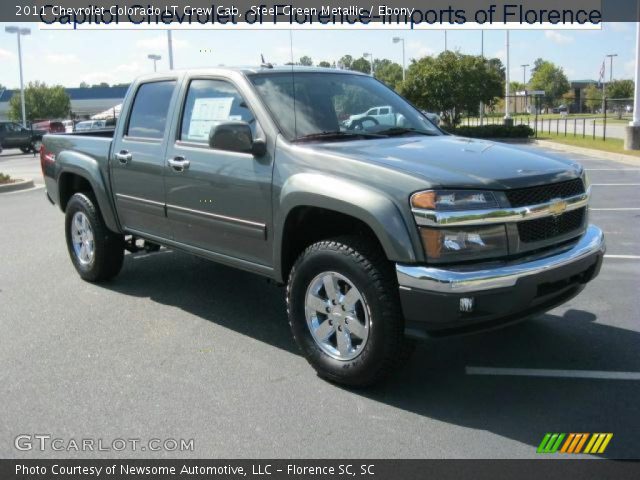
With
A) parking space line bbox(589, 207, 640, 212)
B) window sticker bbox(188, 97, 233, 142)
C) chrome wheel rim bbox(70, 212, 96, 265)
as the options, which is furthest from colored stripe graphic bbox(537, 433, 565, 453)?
parking space line bbox(589, 207, 640, 212)

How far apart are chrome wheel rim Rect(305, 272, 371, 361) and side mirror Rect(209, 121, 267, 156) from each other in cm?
98

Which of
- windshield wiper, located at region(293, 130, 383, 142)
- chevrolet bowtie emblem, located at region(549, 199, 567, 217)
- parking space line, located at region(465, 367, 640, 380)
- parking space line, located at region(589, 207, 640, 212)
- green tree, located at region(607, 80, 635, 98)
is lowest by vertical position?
parking space line, located at region(465, 367, 640, 380)

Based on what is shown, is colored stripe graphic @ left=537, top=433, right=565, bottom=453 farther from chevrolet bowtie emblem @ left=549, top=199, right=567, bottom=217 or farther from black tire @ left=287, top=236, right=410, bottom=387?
chevrolet bowtie emblem @ left=549, top=199, right=567, bottom=217

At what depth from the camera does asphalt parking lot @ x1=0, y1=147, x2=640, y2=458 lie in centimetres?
Answer: 356

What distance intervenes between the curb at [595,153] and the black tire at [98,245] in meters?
14.6

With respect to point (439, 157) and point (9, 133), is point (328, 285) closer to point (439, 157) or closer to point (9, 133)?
point (439, 157)

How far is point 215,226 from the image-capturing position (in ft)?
16.2

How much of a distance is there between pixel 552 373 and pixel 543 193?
118 centimetres

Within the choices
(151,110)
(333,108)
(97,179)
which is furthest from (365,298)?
(97,179)

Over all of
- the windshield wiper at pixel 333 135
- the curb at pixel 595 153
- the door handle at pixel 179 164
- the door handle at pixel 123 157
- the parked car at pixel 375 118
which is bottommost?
the curb at pixel 595 153

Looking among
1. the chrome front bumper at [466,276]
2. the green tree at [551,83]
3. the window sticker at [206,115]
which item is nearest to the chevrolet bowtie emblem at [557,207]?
the chrome front bumper at [466,276]

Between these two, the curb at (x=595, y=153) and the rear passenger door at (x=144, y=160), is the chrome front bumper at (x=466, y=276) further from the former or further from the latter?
the curb at (x=595, y=153)

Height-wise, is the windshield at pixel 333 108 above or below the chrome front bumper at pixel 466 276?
above

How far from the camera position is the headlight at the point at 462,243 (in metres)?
3.64
